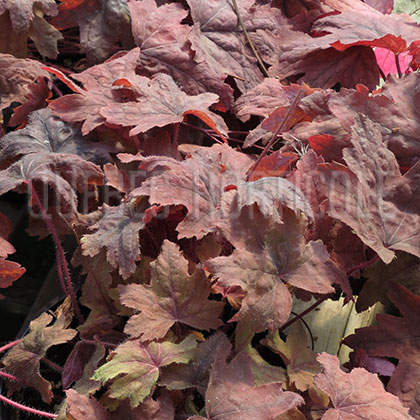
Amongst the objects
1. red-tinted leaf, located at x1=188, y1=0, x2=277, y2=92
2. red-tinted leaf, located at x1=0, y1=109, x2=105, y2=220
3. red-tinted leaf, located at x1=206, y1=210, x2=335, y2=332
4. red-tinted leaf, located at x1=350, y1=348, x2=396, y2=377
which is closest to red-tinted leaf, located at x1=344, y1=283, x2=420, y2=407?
red-tinted leaf, located at x1=350, y1=348, x2=396, y2=377

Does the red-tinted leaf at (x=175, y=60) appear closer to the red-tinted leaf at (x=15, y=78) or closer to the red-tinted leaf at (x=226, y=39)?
the red-tinted leaf at (x=226, y=39)

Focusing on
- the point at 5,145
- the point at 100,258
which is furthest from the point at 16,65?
the point at 100,258

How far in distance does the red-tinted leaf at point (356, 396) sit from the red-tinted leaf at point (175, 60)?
2.21 ft

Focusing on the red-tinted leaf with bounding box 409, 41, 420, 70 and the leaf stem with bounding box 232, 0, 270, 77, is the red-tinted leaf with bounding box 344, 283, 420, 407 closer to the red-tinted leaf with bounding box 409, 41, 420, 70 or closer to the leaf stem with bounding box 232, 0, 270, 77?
the red-tinted leaf with bounding box 409, 41, 420, 70

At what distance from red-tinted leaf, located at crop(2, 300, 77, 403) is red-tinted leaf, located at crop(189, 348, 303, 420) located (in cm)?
25

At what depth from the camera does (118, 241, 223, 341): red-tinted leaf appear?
71 cm

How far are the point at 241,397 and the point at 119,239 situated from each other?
0.95 ft

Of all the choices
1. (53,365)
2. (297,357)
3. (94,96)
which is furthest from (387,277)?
(94,96)

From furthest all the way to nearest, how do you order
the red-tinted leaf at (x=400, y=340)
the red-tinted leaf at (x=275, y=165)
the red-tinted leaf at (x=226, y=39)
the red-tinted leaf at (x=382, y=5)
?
the red-tinted leaf at (x=382, y=5)
the red-tinted leaf at (x=226, y=39)
the red-tinted leaf at (x=275, y=165)
the red-tinted leaf at (x=400, y=340)

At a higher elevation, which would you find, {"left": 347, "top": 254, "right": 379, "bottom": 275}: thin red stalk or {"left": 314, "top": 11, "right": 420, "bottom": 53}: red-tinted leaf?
{"left": 314, "top": 11, "right": 420, "bottom": 53}: red-tinted leaf

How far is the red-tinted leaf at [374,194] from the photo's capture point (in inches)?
28.0

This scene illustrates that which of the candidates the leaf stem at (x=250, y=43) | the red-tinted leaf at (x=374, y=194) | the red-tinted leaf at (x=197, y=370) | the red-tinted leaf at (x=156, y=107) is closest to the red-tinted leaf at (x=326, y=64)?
the leaf stem at (x=250, y=43)

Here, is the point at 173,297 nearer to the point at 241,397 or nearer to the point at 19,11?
the point at 241,397

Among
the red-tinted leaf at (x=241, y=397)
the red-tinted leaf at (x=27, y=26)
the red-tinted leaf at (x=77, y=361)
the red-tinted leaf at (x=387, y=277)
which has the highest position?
the red-tinted leaf at (x=27, y=26)
